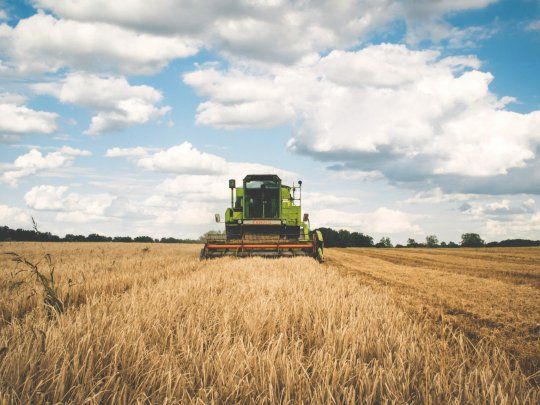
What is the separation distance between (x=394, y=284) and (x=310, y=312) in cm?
619

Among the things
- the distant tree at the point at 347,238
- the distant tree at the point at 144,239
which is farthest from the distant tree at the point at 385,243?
the distant tree at the point at 144,239

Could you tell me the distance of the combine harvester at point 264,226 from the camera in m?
14.7

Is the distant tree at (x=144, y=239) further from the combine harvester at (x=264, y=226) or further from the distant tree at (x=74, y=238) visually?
the combine harvester at (x=264, y=226)

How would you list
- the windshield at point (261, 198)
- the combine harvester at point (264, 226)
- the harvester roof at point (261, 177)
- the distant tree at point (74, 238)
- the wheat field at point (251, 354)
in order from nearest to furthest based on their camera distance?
the wheat field at point (251, 354)
the combine harvester at point (264, 226)
the harvester roof at point (261, 177)
the windshield at point (261, 198)
the distant tree at point (74, 238)

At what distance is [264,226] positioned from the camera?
54.9 feet

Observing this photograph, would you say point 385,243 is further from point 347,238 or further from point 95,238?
point 95,238

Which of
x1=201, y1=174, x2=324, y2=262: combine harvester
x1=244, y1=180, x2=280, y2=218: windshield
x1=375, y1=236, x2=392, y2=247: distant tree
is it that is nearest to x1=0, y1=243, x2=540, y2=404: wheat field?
x1=201, y1=174, x2=324, y2=262: combine harvester

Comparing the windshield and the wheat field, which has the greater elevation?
the windshield

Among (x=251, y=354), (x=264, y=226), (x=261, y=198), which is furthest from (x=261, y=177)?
(x=251, y=354)

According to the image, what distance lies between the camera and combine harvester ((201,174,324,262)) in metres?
14.7

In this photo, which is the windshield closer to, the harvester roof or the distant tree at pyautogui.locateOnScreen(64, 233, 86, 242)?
the harvester roof

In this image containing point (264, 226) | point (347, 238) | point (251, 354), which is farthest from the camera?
point (347, 238)

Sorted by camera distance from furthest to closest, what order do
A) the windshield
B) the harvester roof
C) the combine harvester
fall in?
the windshield → the harvester roof → the combine harvester

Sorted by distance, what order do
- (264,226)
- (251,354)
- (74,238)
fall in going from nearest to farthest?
(251,354), (264,226), (74,238)
